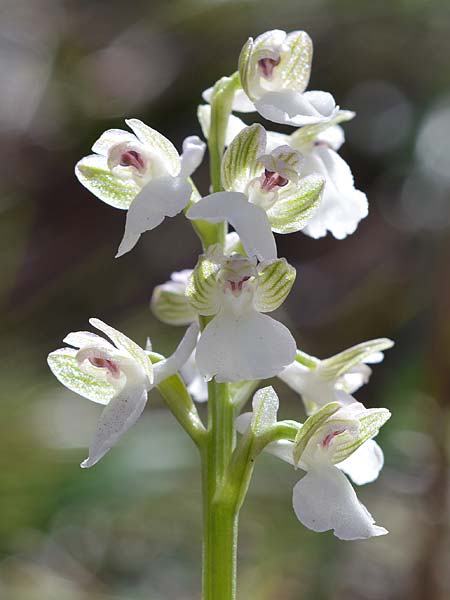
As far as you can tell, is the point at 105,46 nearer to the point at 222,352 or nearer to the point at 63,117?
the point at 63,117

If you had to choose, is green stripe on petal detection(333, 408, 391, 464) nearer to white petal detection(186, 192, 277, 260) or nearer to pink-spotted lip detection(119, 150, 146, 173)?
white petal detection(186, 192, 277, 260)

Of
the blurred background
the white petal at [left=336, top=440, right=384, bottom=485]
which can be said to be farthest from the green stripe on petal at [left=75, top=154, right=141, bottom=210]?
the blurred background

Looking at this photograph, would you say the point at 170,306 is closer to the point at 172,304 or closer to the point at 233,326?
the point at 172,304

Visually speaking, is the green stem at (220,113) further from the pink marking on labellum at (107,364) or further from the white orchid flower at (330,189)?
the pink marking on labellum at (107,364)

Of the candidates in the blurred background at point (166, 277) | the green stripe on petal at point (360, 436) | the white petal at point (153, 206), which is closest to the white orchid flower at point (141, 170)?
the white petal at point (153, 206)

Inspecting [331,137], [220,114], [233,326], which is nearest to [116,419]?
[233,326]

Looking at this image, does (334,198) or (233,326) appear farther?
(334,198)
